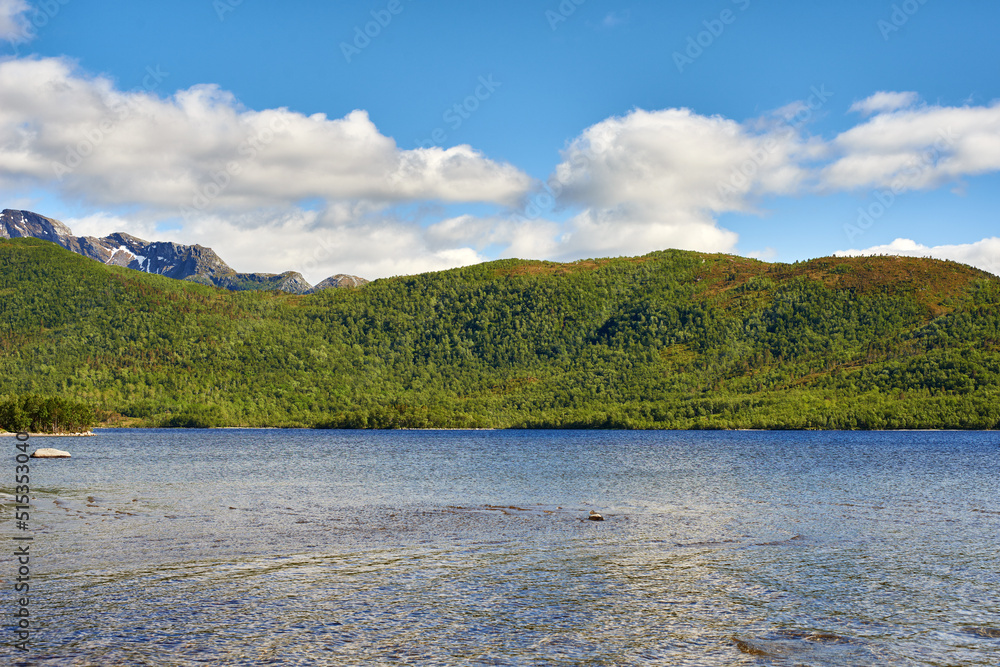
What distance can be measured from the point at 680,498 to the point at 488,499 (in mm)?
16063

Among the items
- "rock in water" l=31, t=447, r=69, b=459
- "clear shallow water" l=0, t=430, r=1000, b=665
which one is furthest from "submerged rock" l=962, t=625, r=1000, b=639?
"rock in water" l=31, t=447, r=69, b=459

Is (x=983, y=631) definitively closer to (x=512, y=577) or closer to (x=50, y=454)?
(x=512, y=577)

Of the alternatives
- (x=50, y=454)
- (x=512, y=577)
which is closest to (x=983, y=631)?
(x=512, y=577)

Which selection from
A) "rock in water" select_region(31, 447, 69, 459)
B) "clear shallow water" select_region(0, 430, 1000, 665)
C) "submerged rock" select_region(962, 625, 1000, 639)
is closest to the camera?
"clear shallow water" select_region(0, 430, 1000, 665)

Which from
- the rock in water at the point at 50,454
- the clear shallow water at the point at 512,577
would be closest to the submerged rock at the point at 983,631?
the clear shallow water at the point at 512,577

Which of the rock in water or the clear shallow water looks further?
the rock in water

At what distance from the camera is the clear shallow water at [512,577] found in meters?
23.8

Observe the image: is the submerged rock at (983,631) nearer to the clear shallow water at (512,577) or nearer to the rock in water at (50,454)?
the clear shallow water at (512,577)

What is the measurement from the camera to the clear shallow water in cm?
2380

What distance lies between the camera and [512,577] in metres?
33.4

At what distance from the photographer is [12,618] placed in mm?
26188

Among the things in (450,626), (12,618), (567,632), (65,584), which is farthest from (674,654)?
(65,584)

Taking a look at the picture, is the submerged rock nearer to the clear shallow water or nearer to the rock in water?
the clear shallow water

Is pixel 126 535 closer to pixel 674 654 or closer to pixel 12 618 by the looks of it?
pixel 12 618
